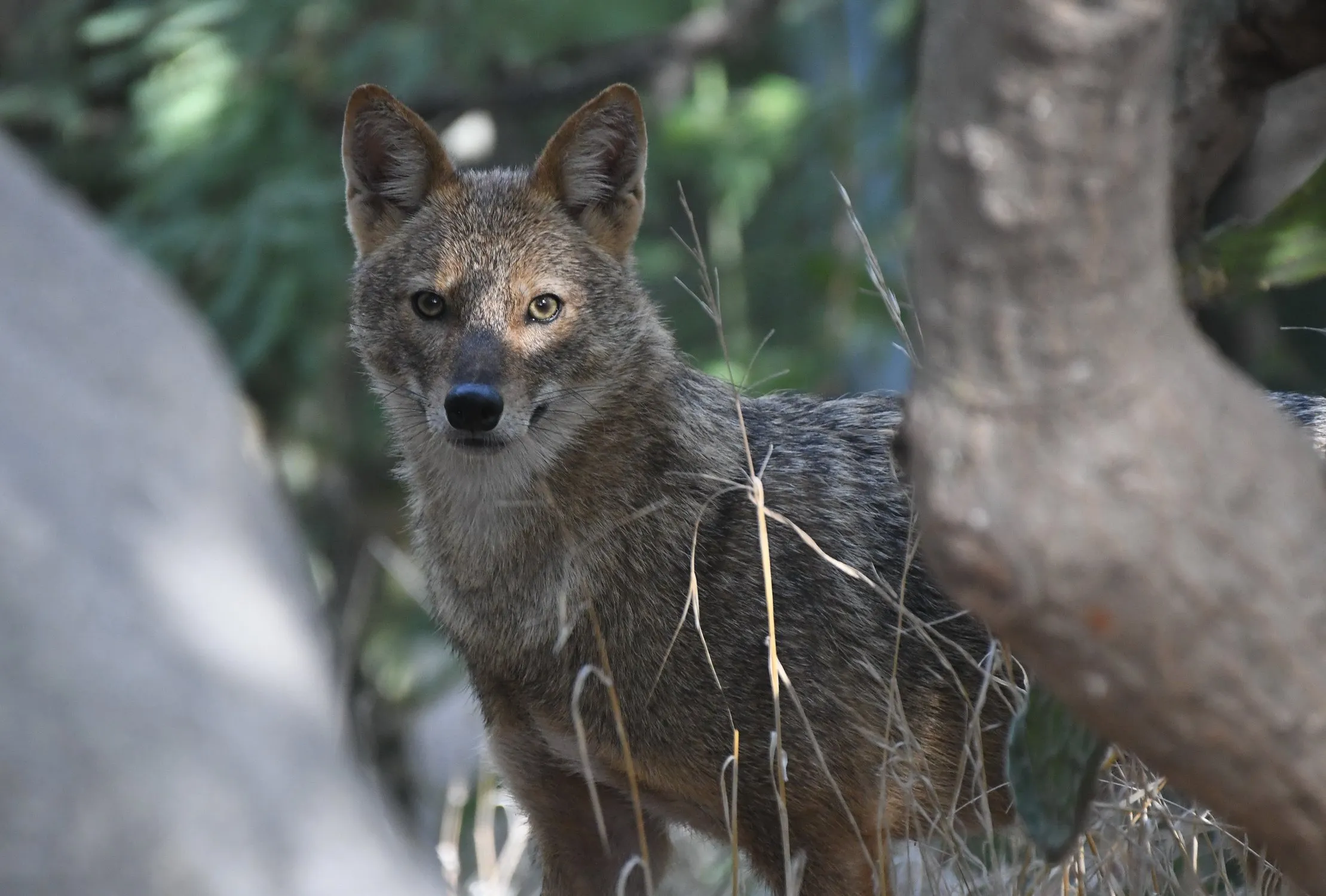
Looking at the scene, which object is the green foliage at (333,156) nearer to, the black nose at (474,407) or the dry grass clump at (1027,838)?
the black nose at (474,407)

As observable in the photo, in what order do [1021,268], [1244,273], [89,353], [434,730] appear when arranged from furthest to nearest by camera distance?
[434,730], [1244,273], [89,353], [1021,268]

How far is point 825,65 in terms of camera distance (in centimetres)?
1095

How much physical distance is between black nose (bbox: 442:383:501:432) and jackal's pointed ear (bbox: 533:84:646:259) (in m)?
0.84

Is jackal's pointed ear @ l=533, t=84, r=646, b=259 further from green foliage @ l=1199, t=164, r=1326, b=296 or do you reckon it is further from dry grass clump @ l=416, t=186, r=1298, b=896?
green foliage @ l=1199, t=164, r=1326, b=296

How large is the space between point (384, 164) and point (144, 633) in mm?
2692

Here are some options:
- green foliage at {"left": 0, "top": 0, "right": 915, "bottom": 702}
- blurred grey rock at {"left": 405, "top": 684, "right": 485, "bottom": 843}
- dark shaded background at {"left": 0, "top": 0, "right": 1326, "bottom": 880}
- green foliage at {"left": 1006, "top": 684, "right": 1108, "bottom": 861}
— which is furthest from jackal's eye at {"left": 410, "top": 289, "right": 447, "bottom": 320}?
blurred grey rock at {"left": 405, "top": 684, "right": 485, "bottom": 843}

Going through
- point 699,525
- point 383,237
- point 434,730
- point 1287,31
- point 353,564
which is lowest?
point 434,730

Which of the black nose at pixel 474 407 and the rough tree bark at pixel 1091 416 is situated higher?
the rough tree bark at pixel 1091 416

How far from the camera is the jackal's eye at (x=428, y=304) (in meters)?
4.12

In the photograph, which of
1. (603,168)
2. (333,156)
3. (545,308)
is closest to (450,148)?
(333,156)

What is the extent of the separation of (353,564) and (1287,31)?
309 inches

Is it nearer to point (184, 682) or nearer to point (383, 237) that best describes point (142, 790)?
point (184, 682)

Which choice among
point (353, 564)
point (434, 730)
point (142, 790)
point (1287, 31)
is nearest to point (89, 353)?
point (142, 790)

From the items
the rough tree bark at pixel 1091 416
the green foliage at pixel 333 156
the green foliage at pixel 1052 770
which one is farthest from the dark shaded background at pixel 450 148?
the rough tree bark at pixel 1091 416
